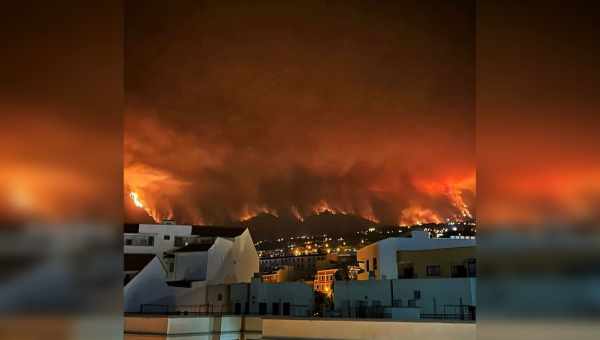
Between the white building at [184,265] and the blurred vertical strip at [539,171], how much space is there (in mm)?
13430

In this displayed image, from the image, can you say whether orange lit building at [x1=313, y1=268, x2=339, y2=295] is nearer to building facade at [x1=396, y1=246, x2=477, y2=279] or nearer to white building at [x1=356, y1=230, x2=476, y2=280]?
white building at [x1=356, y1=230, x2=476, y2=280]

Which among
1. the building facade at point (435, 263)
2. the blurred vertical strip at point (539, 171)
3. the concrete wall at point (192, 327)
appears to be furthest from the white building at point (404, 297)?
the blurred vertical strip at point (539, 171)

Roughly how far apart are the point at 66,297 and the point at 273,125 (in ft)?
9.90

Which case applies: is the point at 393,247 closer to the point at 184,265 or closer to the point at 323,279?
the point at 323,279

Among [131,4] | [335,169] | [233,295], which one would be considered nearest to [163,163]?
[335,169]

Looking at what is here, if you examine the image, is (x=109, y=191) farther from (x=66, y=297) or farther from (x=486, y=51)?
(x=486, y=51)

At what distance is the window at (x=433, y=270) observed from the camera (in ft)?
45.0

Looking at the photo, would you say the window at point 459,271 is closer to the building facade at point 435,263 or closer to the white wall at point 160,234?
the building facade at point 435,263

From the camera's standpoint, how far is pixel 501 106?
1.14 meters

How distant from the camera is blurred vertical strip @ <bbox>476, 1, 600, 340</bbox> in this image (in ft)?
3.40

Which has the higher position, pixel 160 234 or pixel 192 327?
pixel 160 234

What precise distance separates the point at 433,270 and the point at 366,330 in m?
8.79

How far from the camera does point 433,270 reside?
13.9m

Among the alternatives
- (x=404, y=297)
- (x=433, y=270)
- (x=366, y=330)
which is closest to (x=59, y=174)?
(x=366, y=330)
